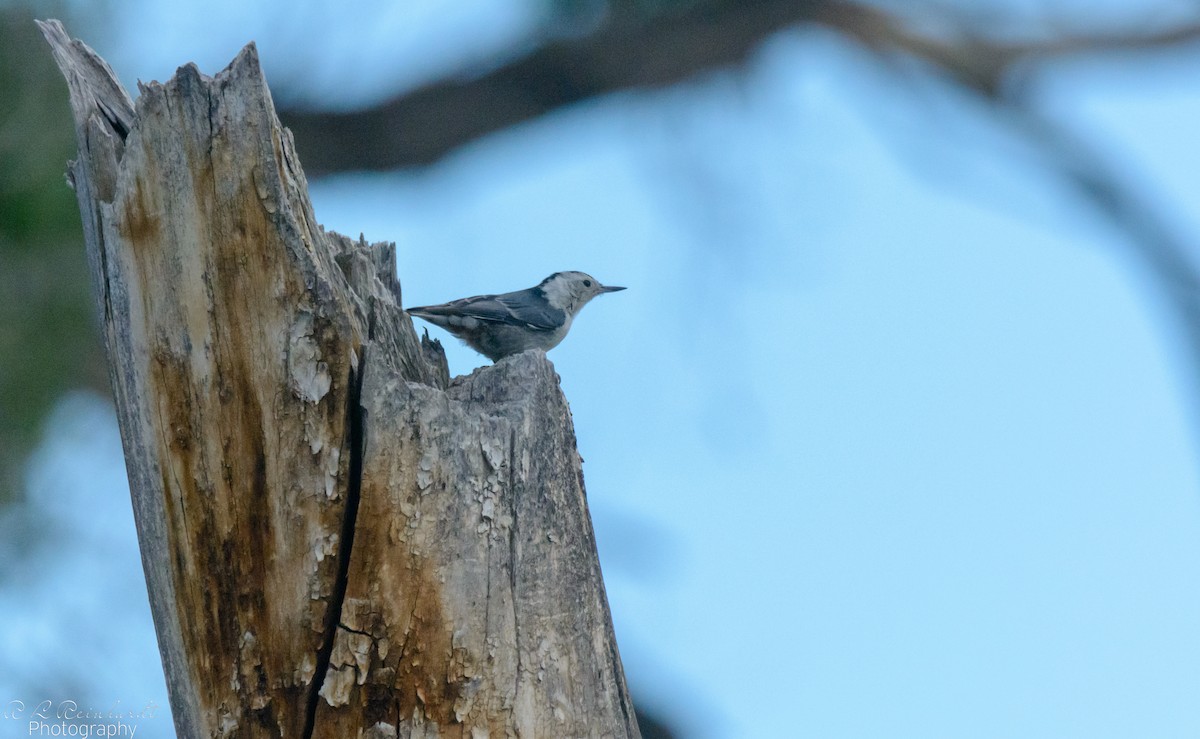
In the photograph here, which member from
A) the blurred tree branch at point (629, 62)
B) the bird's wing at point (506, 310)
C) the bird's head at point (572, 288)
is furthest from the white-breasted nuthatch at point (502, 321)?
the blurred tree branch at point (629, 62)

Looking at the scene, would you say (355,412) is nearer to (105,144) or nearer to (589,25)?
(105,144)

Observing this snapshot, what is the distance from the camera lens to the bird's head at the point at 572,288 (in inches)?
180

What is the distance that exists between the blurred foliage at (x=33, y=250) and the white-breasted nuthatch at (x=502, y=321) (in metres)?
1.91

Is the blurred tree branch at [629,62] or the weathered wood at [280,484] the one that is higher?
the blurred tree branch at [629,62]

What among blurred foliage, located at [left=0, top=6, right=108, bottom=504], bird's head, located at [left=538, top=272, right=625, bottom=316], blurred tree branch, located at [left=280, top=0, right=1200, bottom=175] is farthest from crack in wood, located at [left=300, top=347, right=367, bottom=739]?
blurred tree branch, located at [left=280, top=0, right=1200, bottom=175]

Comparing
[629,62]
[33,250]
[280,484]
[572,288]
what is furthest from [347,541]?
[629,62]

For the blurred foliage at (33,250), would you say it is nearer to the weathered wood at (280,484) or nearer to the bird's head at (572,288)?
the bird's head at (572,288)

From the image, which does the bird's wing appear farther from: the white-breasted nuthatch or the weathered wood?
the weathered wood

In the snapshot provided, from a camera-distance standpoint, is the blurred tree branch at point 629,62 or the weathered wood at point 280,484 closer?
the weathered wood at point 280,484

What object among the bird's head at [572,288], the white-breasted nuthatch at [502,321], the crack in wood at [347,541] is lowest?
the crack in wood at [347,541]

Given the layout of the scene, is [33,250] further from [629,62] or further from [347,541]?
[347,541]

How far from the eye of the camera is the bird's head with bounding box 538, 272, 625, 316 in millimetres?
4566

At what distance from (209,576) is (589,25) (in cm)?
393

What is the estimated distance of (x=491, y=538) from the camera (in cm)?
226
